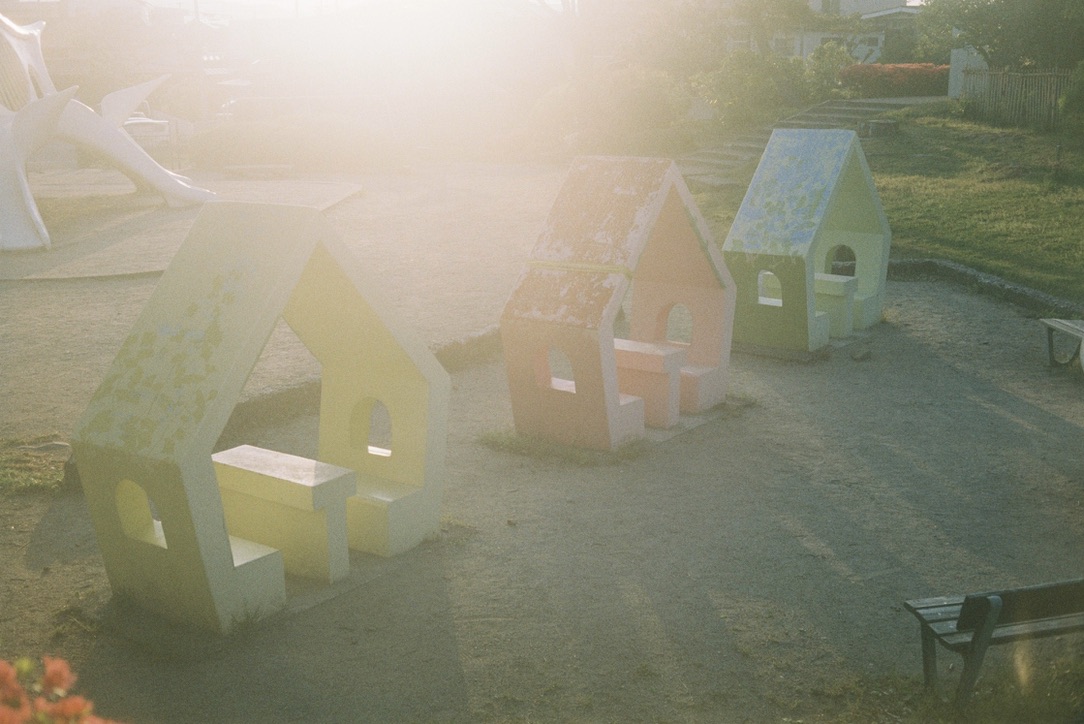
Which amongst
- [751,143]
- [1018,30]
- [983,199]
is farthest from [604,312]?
[1018,30]

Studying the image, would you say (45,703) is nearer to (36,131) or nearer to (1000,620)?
(1000,620)

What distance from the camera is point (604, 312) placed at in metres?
7.30

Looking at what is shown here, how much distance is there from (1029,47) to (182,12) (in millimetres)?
56803

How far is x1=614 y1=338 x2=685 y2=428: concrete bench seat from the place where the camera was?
8.17 metres

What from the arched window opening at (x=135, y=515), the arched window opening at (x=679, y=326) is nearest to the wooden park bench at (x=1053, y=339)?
the arched window opening at (x=679, y=326)

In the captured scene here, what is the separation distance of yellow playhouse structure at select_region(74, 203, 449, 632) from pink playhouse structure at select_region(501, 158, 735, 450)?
5.04 ft

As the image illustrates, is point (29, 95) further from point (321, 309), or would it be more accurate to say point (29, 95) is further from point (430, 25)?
point (430, 25)

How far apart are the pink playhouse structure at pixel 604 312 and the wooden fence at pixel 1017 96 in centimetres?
1705

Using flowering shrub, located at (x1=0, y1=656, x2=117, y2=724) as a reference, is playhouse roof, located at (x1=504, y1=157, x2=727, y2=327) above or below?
below

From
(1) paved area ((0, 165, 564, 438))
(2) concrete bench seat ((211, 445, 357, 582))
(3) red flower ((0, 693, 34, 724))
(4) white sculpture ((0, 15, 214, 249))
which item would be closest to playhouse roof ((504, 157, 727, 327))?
(1) paved area ((0, 165, 564, 438))

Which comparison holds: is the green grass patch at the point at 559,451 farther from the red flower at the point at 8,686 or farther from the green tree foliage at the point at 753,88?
the green tree foliage at the point at 753,88

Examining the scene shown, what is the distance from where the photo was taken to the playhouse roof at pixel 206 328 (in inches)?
196

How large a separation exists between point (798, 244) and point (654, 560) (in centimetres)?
469

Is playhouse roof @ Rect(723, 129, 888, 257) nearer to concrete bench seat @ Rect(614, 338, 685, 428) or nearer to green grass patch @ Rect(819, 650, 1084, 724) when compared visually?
concrete bench seat @ Rect(614, 338, 685, 428)
